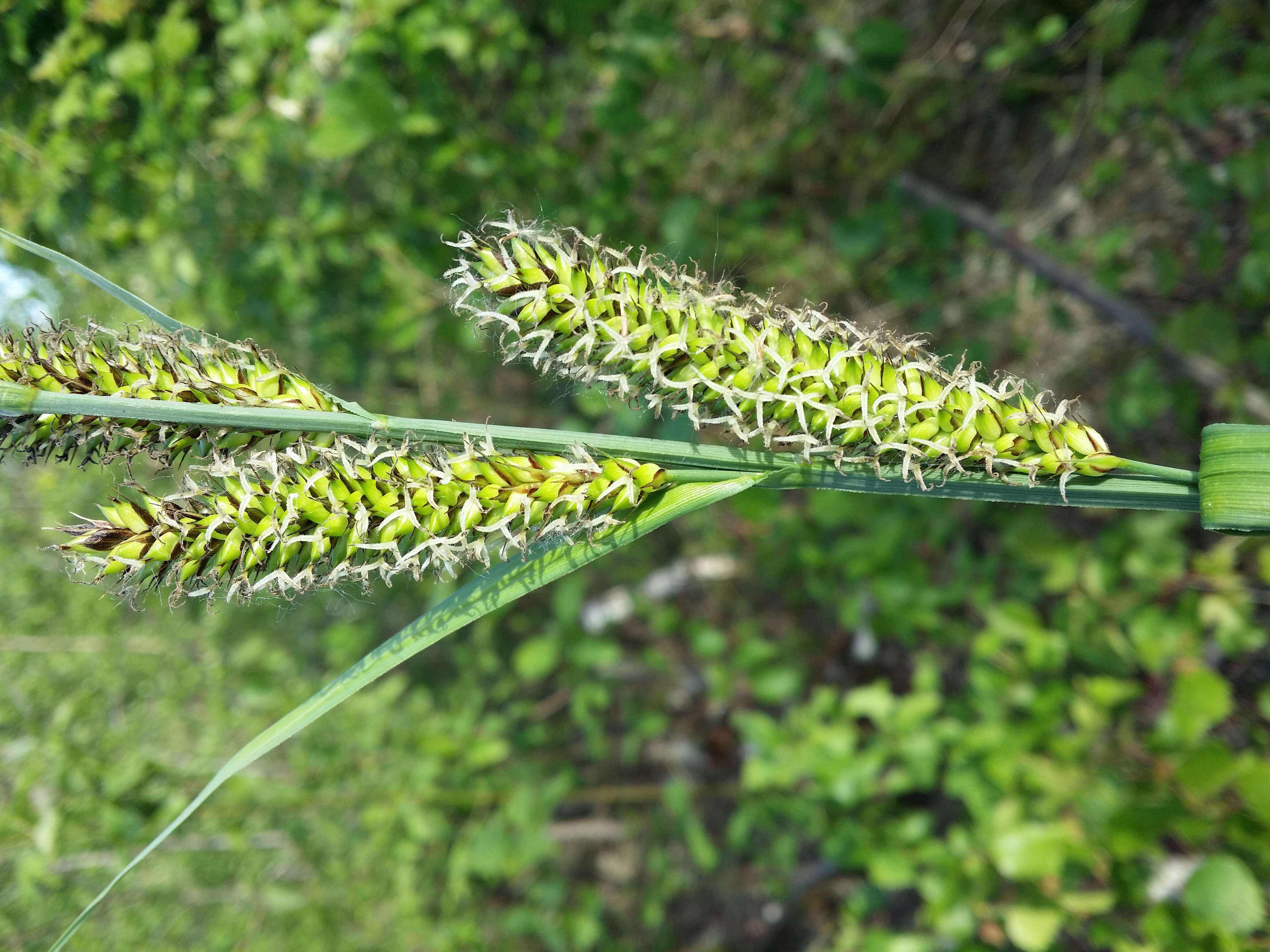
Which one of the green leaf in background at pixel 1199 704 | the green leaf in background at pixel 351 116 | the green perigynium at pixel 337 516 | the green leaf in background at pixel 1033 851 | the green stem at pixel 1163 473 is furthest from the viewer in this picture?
the green leaf in background at pixel 351 116

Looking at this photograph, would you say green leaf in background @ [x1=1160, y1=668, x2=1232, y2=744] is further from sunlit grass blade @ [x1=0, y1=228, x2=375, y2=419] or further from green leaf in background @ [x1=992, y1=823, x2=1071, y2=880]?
sunlit grass blade @ [x1=0, y1=228, x2=375, y2=419]

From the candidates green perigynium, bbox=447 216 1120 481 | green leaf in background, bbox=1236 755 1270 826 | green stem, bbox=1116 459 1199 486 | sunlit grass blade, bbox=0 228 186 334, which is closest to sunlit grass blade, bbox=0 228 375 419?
sunlit grass blade, bbox=0 228 186 334

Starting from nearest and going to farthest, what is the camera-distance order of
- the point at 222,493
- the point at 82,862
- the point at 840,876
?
the point at 222,493 < the point at 82,862 < the point at 840,876

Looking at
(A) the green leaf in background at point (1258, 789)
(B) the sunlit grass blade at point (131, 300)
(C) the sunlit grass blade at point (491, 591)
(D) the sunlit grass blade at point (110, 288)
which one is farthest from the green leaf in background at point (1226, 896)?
(D) the sunlit grass blade at point (110, 288)

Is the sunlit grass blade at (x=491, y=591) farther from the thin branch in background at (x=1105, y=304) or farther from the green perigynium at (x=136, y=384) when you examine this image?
the thin branch in background at (x=1105, y=304)

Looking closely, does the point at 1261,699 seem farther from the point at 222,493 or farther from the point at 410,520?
the point at 222,493

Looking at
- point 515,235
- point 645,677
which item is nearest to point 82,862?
point 645,677

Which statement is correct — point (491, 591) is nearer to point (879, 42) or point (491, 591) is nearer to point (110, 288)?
point (110, 288)
